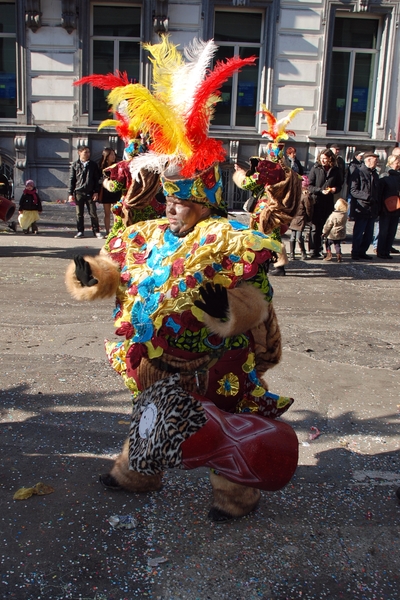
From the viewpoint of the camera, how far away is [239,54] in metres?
15.7

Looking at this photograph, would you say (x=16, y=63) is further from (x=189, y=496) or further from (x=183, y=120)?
(x=189, y=496)

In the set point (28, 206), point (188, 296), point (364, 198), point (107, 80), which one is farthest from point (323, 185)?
point (188, 296)

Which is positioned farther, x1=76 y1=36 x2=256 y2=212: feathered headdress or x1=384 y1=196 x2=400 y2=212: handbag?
x1=384 y1=196 x2=400 y2=212: handbag

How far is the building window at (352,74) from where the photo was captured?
1553cm

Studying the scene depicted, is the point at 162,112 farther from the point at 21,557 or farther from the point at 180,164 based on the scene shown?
the point at 21,557

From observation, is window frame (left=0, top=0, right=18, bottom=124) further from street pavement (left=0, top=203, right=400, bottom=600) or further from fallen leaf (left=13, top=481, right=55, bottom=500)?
fallen leaf (left=13, top=481, right=55, bottom=500)

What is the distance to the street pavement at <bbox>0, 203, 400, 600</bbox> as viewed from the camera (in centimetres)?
265

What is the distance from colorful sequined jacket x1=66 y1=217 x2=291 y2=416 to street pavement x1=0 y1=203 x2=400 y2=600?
0.64 metres

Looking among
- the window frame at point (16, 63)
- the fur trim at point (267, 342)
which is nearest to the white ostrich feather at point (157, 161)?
the fur trim at point (267, 342)

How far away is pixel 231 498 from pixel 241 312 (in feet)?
3.29

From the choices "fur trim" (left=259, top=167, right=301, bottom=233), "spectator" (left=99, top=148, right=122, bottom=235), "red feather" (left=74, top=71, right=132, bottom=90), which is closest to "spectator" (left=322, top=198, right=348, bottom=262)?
"fur trim" (left=259, top=167, right=301, bottom=233)

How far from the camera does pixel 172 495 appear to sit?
3283mm

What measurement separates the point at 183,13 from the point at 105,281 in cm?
1358

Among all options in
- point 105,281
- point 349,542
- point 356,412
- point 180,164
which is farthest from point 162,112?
point 356,412
